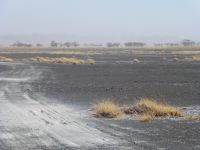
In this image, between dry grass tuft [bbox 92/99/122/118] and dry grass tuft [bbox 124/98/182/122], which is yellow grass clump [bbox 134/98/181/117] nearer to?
dry grass tuft [bbox 124/98/182/122]

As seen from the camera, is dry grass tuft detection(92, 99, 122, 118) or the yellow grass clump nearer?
dry grass tuft detection(92, 99, 122, 118)

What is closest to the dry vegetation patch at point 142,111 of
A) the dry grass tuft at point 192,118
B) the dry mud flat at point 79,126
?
the dry grass tuft at point 192,118

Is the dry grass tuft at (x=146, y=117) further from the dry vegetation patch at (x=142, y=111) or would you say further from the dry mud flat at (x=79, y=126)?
the dry mud flat at (x=79, y=126)

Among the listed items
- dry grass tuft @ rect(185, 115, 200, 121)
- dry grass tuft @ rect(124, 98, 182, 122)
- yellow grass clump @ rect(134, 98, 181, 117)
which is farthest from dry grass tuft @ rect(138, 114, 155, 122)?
dry grass tuft @ rect(185, 115, 200, 121)

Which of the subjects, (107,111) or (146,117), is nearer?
(146,117)

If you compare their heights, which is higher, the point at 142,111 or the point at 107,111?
the point at 107,111

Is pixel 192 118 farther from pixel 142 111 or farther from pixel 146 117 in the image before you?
pixel 142 111

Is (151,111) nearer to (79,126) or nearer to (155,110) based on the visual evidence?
(155,110)

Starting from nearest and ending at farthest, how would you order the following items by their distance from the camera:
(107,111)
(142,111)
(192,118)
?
(192,118)
(107,111)
(142,111)

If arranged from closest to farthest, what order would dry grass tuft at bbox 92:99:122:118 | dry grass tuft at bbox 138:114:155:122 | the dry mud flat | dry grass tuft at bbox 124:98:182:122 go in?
the dry mud flat → dry grass tuft at bbox 138:114:155:122 → dry grass tuft at bbox 92:99:122:118 → dry grass tuft at bbox 124:98:182:122

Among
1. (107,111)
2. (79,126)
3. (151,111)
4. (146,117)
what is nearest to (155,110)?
(151,111)

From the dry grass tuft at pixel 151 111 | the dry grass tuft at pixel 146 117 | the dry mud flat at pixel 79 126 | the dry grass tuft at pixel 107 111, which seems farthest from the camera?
the dry grass tuft at pixel 151 111

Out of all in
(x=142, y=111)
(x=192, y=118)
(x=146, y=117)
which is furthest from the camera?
(x=142, y=111)

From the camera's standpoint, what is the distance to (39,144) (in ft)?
38.2
